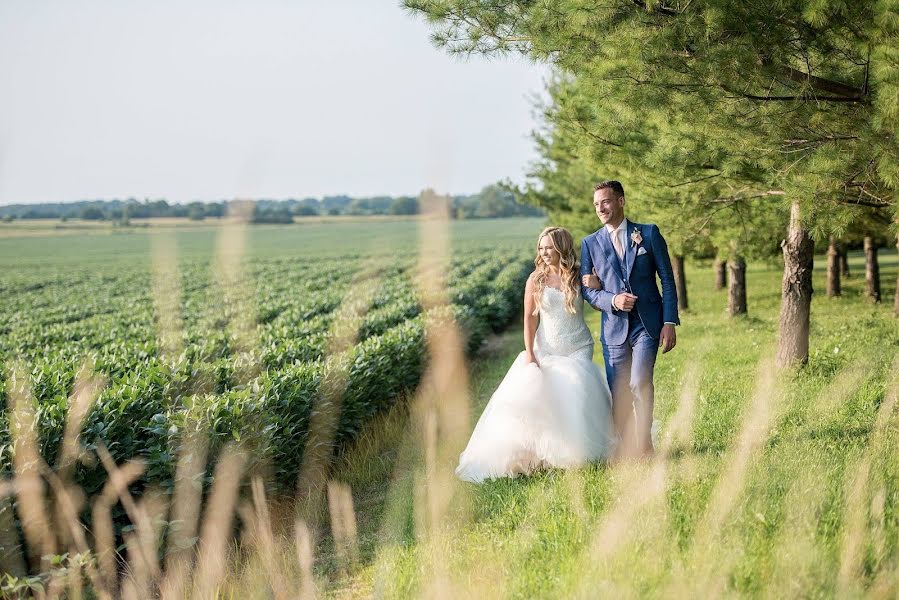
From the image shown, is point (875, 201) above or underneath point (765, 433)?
above

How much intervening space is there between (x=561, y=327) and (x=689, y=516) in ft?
6.24

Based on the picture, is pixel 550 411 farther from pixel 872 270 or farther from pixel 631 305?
pixel 872 270

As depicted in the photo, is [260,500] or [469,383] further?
[469,383]

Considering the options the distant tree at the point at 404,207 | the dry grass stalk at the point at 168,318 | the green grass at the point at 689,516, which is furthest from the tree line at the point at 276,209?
the green grass at the point at 689,516

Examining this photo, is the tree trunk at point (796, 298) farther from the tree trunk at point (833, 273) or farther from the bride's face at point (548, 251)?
the tree trunk at point (833, 273)

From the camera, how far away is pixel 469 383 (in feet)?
34.9

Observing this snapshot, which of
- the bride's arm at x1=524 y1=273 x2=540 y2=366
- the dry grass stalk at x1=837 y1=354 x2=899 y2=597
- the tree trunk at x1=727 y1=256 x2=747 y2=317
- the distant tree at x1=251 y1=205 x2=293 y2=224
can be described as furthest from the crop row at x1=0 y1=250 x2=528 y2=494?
the distant tree at x1=251 y1=205 x2=293 y2=224

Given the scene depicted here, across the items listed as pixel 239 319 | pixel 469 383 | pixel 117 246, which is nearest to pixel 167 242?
pixel 117 246

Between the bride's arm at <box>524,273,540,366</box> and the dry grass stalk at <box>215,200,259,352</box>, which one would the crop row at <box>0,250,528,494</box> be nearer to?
the dry grass stalk at <box>215,200,259,352</box>

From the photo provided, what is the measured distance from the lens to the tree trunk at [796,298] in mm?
7777

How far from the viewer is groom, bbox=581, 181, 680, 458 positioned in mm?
4969

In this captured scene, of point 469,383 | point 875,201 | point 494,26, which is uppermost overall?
point 494,26

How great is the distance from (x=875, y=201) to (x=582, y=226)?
10719mm

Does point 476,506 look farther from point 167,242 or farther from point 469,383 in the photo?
point 167,242
